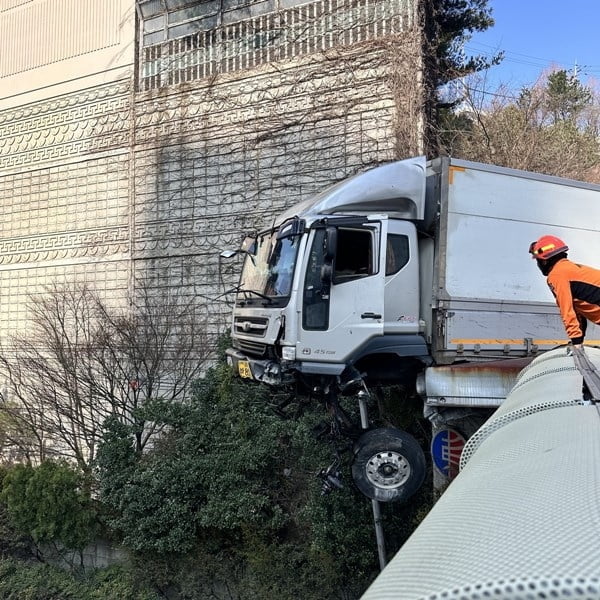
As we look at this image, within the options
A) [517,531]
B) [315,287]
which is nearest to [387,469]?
[315,287]

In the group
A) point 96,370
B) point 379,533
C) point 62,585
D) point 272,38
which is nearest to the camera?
point 379,533

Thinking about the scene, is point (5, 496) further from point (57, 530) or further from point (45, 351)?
point (45, 351)

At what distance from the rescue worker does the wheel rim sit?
265 cm

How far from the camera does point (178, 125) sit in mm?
14594

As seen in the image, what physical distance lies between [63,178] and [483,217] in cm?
1326

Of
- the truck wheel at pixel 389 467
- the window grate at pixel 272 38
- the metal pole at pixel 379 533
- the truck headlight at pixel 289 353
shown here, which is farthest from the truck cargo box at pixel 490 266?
the window grate at pixel 272 38

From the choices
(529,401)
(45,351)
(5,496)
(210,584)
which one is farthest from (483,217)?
(45,351)

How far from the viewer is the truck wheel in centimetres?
685

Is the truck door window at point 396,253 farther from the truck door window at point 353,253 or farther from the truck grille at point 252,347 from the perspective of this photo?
the truck grille at point 252,347

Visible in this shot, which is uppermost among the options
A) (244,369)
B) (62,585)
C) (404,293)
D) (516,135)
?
(516,135)

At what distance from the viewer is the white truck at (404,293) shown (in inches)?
267

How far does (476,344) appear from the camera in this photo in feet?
22.9

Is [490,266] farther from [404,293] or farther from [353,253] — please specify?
[353,253]

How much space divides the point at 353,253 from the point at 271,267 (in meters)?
1.09
